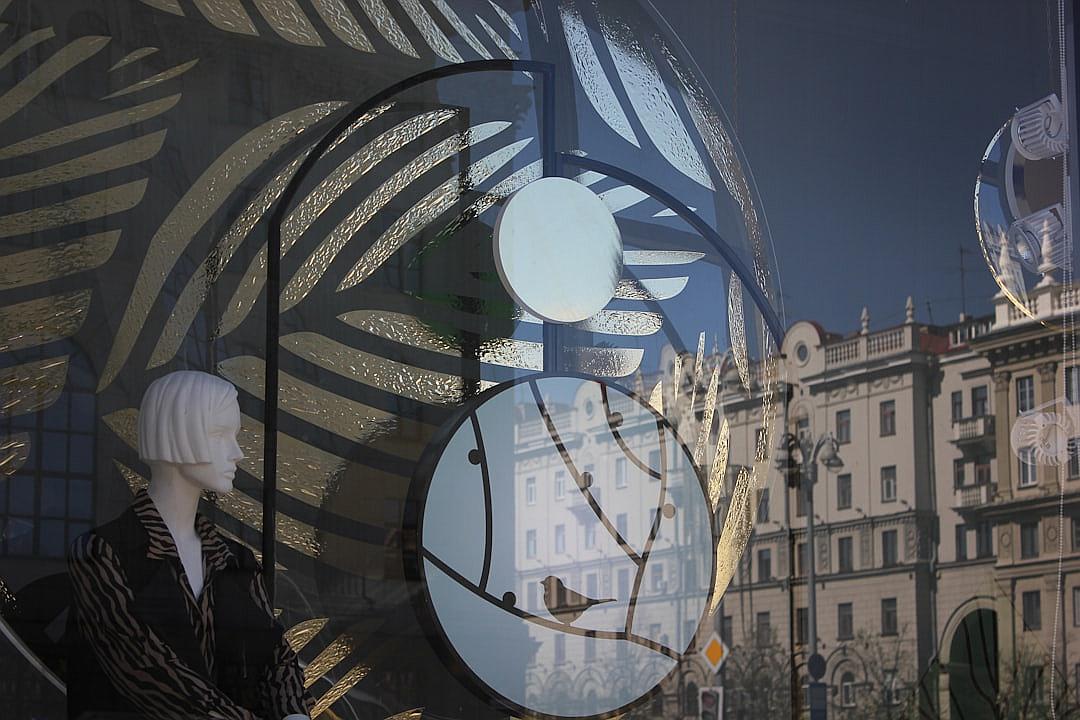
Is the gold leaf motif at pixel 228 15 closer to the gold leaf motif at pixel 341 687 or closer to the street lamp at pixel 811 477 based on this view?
the gold leaf motif at pixel 341 687

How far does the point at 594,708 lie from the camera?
2904 mm

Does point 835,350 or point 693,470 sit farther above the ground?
point 835,350

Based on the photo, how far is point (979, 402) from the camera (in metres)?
3.41

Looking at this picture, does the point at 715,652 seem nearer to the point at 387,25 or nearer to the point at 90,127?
the point at 387,25

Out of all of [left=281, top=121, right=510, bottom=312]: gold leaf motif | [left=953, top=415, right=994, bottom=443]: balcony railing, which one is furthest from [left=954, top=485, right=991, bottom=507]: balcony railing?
[left=281, top=121, right=510, bottom=312]: gold leaf motif

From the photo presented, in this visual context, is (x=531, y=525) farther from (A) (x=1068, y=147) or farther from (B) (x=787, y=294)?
(A) (x=1068, y=147)

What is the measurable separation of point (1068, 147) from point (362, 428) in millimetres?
1814

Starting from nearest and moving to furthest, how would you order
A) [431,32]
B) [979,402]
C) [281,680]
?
1. [281,680]
2. [431,32]
3. [979,402]

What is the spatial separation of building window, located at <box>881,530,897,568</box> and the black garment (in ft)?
4.37

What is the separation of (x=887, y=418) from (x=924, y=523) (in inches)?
9.4

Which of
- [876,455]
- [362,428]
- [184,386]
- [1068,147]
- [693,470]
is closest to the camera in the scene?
[184,386]

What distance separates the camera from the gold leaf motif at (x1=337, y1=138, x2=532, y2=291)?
9.43 ft

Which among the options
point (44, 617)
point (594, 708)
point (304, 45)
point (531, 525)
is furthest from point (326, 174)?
point (594, 708)

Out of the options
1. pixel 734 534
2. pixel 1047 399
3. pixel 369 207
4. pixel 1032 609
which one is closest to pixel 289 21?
pixel 369 207
